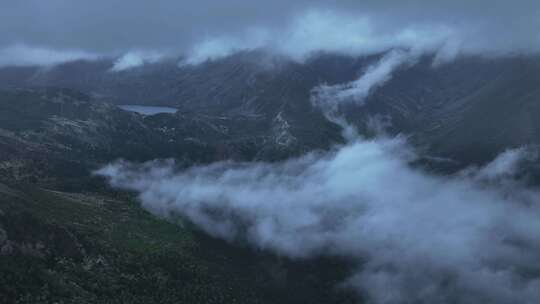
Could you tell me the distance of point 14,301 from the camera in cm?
19812
